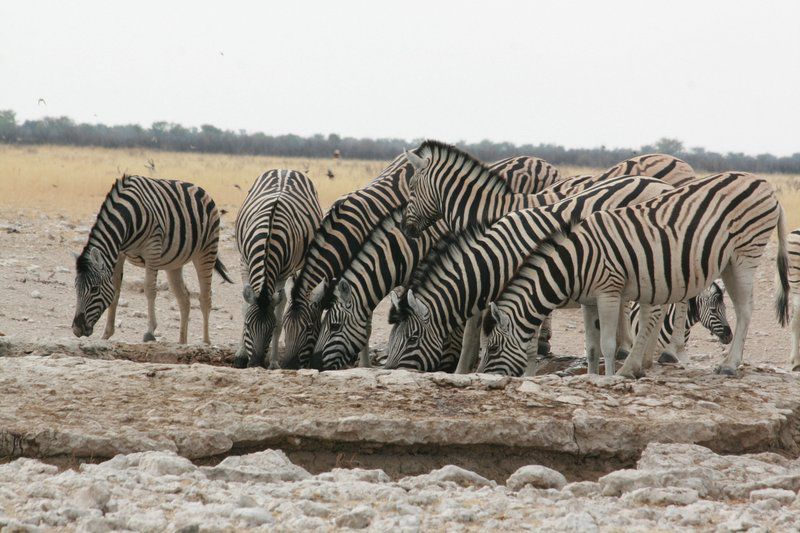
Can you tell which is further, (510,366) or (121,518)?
(510,366)

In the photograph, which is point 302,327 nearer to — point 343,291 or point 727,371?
point 343,291

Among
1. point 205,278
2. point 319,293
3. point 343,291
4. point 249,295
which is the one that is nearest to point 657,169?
point 343,291

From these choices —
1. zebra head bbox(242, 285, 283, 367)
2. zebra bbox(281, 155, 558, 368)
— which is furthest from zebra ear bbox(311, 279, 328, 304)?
zebra head bbox(242, 285, 283, 367)

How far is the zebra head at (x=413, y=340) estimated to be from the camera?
24.1 feet

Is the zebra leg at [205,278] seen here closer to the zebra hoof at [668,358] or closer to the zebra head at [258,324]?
the zebra head at [258,324]

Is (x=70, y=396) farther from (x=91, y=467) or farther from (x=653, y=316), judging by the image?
(x=653, y=316)

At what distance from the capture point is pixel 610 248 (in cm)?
679

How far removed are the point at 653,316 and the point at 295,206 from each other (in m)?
3.41

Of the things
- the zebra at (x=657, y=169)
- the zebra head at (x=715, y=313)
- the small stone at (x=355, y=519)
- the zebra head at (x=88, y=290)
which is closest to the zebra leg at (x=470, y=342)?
the zebra at (x=657, y=169)

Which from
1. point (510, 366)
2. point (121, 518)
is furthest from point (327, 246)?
point (121, 518)

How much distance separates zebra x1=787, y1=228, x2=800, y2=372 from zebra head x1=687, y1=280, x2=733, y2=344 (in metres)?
0.78

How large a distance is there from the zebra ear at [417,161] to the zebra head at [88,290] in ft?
9.59

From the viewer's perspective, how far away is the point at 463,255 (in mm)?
7438

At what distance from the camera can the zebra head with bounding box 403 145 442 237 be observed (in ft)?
28.4
